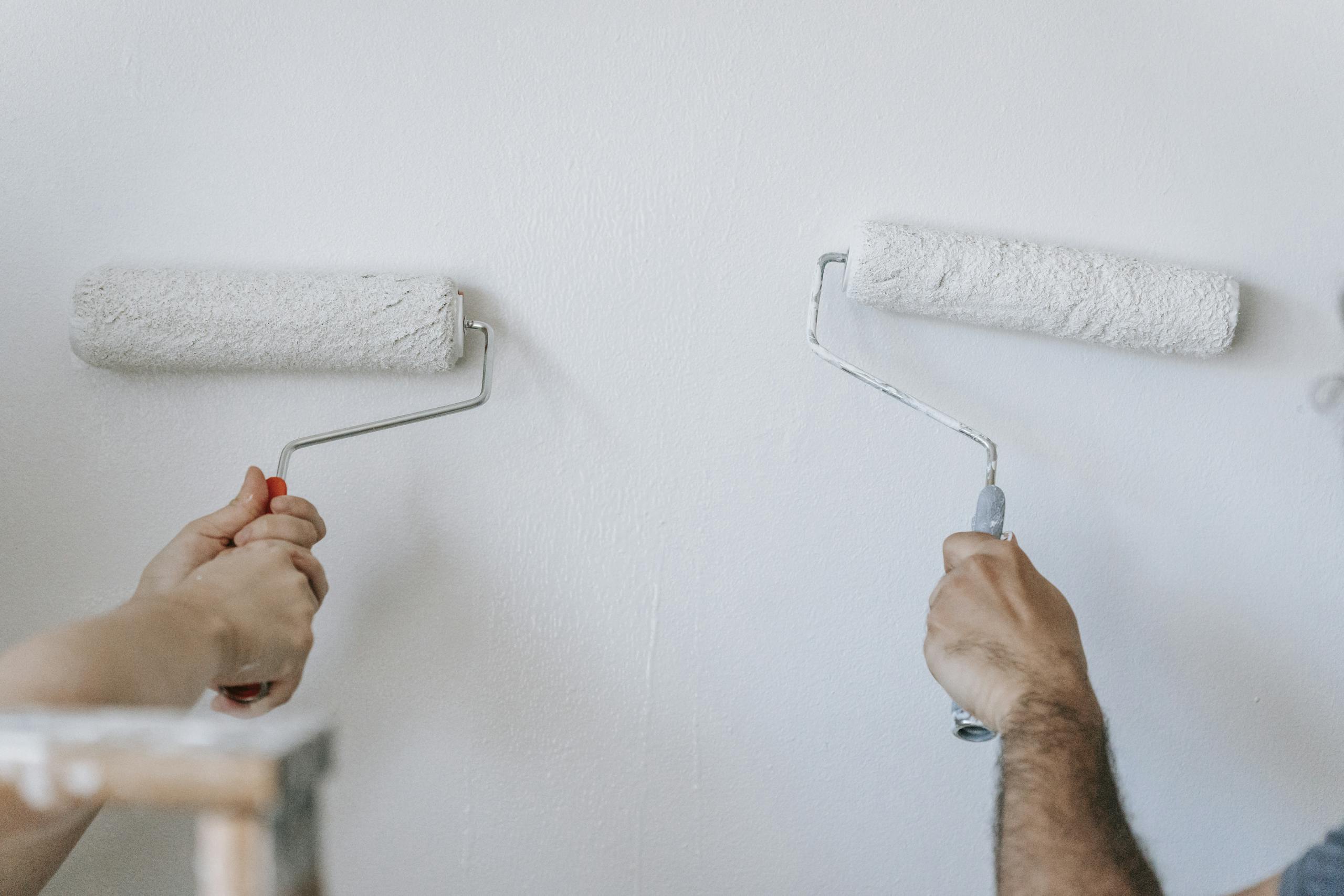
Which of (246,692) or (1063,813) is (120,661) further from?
(1063,813)

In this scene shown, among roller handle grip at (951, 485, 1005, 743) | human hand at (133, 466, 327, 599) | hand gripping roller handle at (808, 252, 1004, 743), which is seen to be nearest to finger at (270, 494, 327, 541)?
human hand at (133, 466, 327, 599)

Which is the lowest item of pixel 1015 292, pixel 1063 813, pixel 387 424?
pixel 1063 813

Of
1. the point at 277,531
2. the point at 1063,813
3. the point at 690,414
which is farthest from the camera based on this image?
the point at 690,414

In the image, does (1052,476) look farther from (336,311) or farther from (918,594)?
(336,311)

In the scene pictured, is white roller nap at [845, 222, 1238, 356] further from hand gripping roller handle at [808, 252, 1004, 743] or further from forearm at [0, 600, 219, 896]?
forearm at [0, 600, 219, 896]

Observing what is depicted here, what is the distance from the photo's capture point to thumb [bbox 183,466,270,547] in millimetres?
841

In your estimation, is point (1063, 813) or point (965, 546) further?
point (965, 546)

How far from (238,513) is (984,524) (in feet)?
2.23

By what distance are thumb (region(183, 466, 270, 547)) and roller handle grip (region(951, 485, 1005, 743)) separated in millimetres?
656

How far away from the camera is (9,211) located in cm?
92

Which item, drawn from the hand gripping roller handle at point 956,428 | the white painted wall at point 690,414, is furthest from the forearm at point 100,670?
the hand gripping roller handle at point 956,428

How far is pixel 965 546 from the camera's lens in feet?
2.85

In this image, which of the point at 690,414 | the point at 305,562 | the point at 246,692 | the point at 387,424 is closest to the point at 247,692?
the point at 246,692

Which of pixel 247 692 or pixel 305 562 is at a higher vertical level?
pixel 305 562
